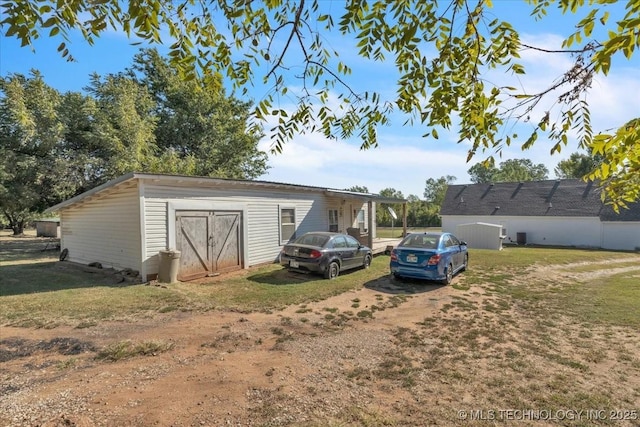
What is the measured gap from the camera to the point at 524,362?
499cm

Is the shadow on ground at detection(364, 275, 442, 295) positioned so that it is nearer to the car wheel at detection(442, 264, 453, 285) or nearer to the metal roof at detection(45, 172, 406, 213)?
the car wheel at detection(442, 264, 453, 285)

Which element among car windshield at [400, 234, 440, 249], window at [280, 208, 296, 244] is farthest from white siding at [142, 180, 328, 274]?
car windshield at [400, 234, 440, 249]

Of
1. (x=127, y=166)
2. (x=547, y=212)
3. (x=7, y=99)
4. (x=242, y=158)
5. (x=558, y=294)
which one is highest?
(x=7, y=99)

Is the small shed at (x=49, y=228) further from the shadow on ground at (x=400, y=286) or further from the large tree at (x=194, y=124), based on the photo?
the shadow on ground at (x=400, y=286)

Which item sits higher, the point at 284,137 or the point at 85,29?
the point at 85,29

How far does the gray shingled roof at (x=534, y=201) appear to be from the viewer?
2628 cm

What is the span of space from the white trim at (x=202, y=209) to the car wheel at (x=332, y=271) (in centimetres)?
350

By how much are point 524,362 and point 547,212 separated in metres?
27.9

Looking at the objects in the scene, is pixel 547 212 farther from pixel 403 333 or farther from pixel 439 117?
pixel 439 117

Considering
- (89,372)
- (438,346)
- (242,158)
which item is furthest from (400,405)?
(242,158)

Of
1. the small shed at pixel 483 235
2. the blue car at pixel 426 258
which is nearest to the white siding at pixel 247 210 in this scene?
the blue car at pixel 426 258

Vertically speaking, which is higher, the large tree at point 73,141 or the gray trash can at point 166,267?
the large tree at point 73,141

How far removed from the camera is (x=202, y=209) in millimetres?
11375

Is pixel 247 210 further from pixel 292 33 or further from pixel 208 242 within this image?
pixel 292 33
